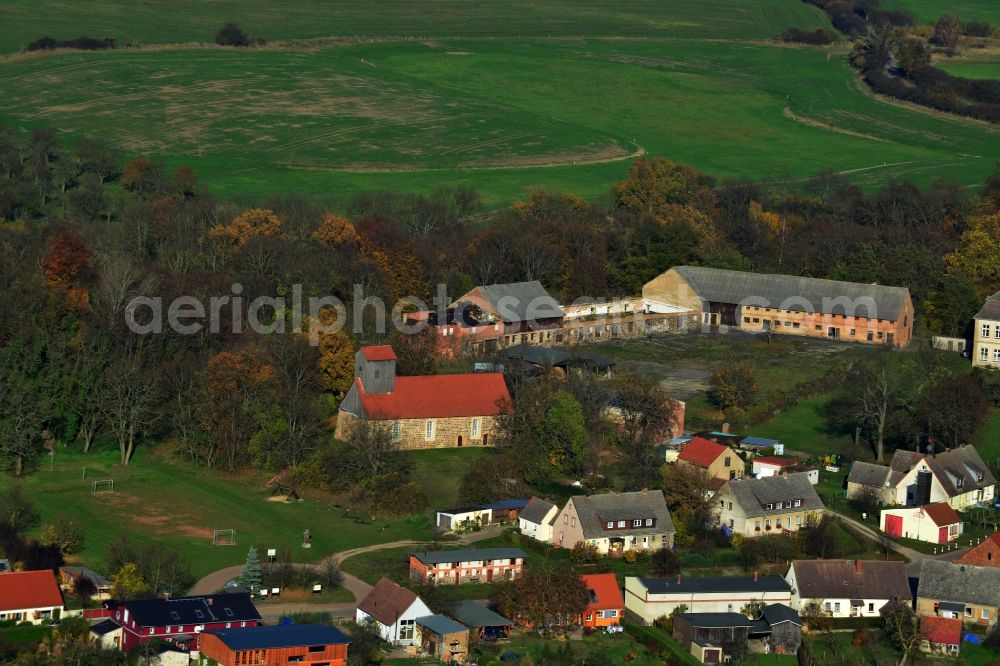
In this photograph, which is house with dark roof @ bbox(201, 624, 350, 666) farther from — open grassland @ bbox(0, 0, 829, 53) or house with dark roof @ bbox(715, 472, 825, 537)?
open grassland @ bbox(0, 0, 829, 53)

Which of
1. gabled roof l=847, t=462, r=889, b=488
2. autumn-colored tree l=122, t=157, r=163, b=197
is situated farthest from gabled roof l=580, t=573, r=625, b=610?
autumn-colored tree l=122, t=157, r=163, b=197

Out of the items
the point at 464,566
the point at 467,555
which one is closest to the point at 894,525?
the point at 467,555

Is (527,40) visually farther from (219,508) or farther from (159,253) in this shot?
(219,508)

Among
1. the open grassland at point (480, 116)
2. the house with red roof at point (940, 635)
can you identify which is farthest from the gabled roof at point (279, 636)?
the open grassland at point (480, 116)

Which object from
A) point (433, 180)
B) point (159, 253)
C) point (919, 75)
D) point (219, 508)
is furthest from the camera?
point (919, 75)

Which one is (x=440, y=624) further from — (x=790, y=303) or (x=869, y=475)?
(x=790, y=303)

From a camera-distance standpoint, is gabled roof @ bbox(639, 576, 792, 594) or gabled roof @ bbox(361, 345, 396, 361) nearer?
gabled roof @ bbox(639, 576, 792, 594)

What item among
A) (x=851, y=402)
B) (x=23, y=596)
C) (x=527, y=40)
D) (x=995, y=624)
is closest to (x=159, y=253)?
(x=851, y=402)
